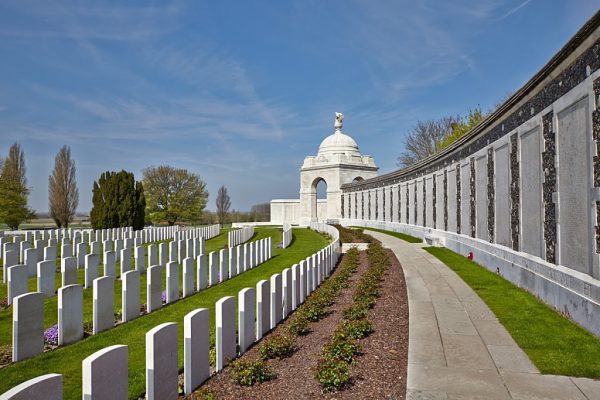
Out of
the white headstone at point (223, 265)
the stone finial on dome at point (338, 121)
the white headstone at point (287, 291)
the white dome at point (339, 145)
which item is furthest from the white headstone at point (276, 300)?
the stone finial on dome at point (338, 121)

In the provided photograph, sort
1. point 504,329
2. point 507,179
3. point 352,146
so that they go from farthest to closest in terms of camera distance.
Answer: point 352,146, point 507,179, point 504,329

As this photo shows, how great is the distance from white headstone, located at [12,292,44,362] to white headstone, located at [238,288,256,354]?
2819 millimetres

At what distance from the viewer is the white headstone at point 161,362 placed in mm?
3793

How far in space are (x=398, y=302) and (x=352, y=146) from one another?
4507 centimetres

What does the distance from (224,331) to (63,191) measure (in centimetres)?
4814

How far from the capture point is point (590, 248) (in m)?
6.83

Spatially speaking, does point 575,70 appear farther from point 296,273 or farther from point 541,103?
point 296,273

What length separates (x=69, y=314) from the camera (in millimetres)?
6434

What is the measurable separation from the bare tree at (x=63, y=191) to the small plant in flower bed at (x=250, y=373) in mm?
48197

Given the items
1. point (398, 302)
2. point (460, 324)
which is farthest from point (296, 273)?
point (460, 324)

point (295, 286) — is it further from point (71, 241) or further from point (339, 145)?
point (339, 145)

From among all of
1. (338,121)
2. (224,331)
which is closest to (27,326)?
(224,331)

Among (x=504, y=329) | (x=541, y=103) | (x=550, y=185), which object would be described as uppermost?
(x=541, y=103)

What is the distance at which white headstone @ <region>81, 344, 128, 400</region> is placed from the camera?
10.2 feet
